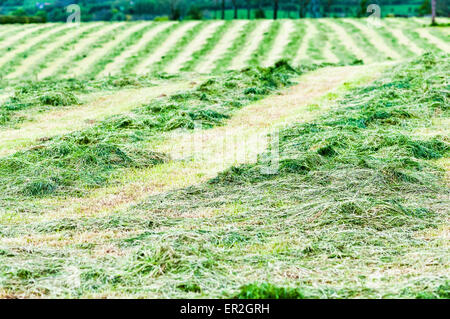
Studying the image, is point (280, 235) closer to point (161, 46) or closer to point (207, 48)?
point (207, 48)

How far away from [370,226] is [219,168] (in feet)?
10.9

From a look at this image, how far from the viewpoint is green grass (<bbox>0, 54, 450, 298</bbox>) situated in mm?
5461

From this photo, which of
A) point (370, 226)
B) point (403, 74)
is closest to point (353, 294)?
point (370, 226)

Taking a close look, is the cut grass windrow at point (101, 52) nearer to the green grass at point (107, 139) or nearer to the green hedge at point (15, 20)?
the green grass at point (107, 139)

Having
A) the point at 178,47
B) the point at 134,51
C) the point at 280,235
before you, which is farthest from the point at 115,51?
the point at 280,235

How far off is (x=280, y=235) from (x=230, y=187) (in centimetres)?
201

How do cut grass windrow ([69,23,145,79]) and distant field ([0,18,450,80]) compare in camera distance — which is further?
distant field ([0,18,450,80])

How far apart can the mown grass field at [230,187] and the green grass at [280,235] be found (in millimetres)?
21

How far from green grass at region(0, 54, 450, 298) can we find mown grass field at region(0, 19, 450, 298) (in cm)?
2

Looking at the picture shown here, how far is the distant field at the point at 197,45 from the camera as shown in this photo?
2752cm

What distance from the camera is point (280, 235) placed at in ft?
22.3

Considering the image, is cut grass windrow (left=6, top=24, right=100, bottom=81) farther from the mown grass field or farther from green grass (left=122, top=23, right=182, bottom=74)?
the mown grass field

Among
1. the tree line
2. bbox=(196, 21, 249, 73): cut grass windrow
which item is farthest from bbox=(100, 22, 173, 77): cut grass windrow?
the tree line

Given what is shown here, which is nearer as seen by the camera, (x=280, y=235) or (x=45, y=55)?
(x=280, y=235)
